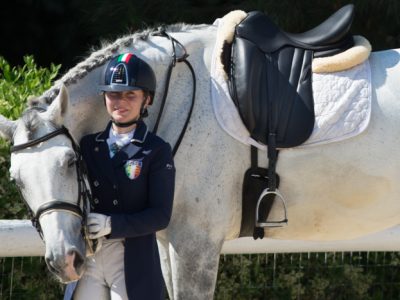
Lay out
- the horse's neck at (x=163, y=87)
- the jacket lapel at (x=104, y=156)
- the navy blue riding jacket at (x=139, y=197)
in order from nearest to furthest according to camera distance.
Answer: the navy blue riding jacket at (x=139, y=197)
the jacket lapel at (x=104, y=156)
the horse's neck at (x=163, y=87)

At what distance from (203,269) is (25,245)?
1.23 meters

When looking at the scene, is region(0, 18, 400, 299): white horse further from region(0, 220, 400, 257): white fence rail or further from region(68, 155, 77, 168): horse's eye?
region(0, 220, 400, 257): white fence rail

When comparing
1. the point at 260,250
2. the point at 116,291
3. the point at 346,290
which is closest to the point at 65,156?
the point at 116,291

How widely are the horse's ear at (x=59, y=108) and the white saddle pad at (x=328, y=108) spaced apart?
0.77m

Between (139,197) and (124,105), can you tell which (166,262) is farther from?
(124,105)

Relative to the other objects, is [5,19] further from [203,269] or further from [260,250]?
[203,269]

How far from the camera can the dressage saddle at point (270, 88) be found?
420cm

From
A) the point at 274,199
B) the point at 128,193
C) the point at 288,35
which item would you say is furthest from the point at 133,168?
the point at 288,35

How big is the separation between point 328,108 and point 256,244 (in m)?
1.27

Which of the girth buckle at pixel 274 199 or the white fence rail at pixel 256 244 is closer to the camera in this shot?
the girth buckle at pixel 274 199

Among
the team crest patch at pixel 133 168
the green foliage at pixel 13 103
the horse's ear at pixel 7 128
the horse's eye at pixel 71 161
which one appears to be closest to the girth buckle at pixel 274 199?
the team crest patch at pixel 133 168

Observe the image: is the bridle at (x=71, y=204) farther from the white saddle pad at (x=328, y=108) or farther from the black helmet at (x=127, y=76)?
the white saddle pad at (x=328, y=108)

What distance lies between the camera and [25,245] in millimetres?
4992

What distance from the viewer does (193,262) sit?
420 cm
